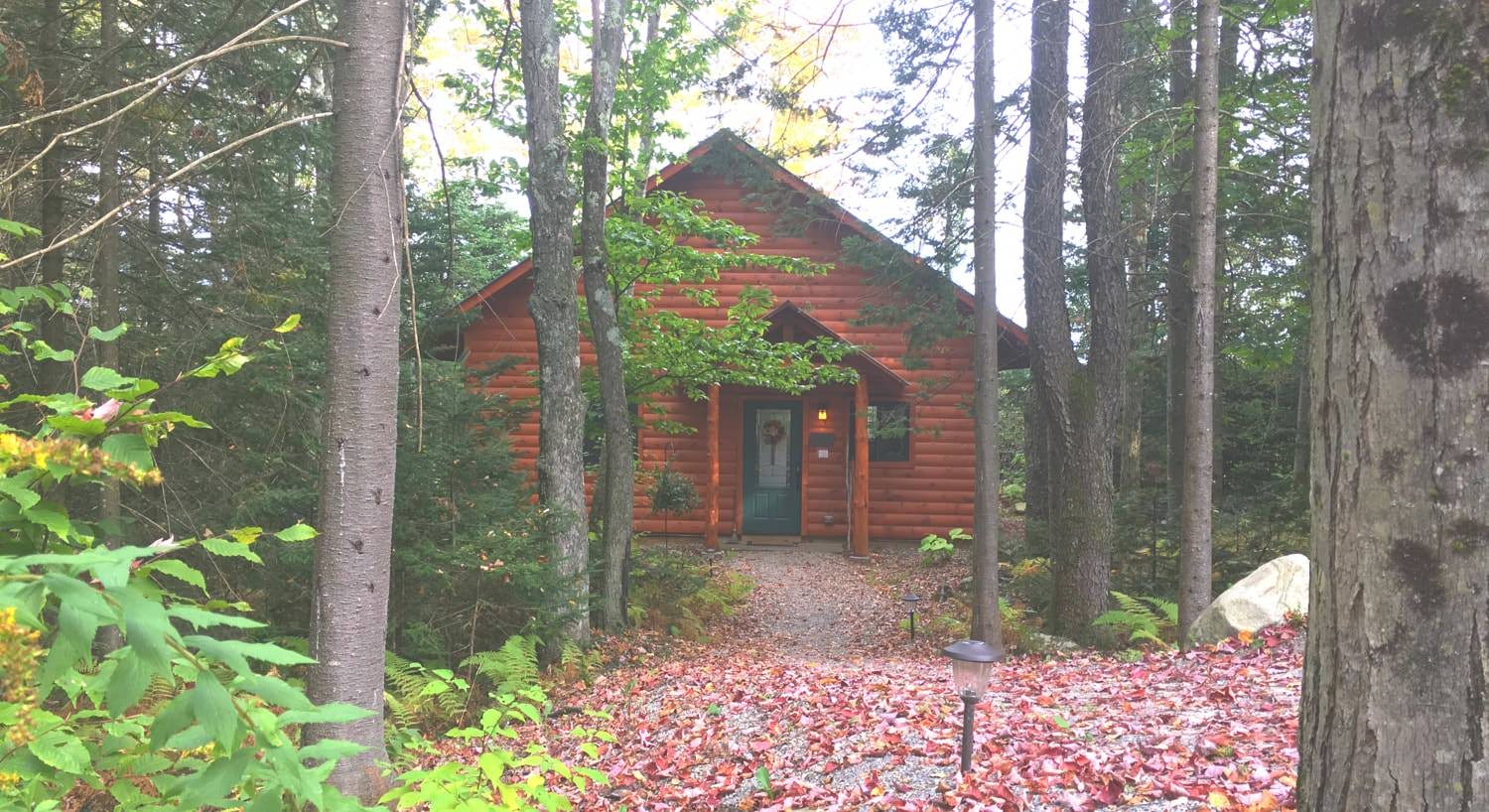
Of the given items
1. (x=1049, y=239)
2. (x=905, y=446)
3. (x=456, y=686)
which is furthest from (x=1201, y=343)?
(x=905, y=446)

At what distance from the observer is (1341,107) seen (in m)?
1.75

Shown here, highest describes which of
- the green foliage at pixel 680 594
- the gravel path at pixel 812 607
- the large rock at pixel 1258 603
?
the large rock at pixel 1258 603

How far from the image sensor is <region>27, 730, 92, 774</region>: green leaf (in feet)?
5.89

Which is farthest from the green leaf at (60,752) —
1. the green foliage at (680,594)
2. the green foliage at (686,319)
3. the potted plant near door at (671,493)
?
the potted plant near door at (671,493)

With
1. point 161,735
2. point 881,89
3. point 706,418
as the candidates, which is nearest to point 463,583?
point 161,735

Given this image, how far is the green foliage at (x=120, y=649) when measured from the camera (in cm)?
113

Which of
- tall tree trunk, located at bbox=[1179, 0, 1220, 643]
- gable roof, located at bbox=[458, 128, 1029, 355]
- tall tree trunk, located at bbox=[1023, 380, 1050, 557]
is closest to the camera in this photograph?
tall tree trunk, located at bbox=[1179, 0, 1220, 643]

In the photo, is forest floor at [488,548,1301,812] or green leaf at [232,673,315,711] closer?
green leaf at [232,673,315,711]

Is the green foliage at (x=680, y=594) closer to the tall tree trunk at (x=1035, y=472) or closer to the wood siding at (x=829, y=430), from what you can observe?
the wood siding at (x=829, y=430)

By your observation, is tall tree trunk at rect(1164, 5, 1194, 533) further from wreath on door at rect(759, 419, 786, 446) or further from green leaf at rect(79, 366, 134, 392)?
green leaf at rect(79, 366, 134, 392)

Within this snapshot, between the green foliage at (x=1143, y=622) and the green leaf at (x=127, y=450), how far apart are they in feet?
27.9

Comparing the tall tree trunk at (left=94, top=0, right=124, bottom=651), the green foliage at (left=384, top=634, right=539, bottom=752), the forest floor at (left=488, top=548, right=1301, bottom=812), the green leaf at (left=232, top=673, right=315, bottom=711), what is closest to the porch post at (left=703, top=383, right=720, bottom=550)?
the forest floor at (left=488, top=548, right=1301, bottom=812)

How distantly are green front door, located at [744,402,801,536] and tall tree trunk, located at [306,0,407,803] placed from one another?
1462 centimetres

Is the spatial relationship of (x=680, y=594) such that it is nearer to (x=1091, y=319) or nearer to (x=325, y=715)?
(x=1091, y=319)
